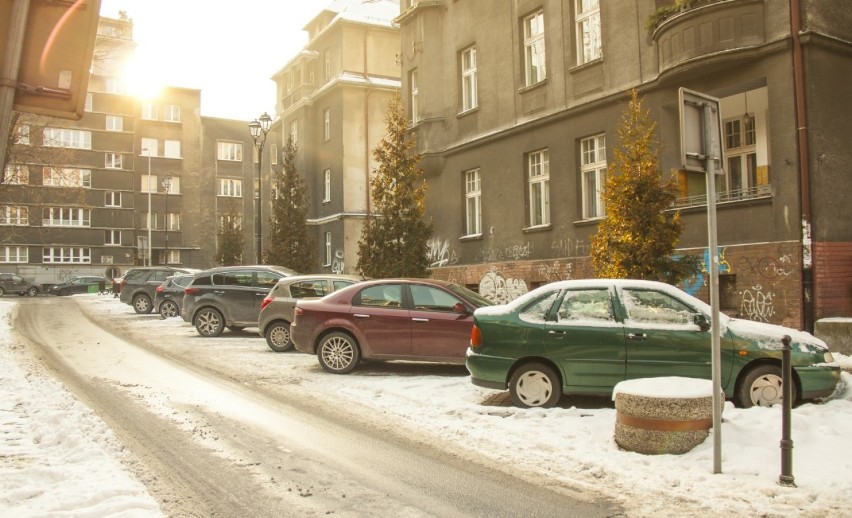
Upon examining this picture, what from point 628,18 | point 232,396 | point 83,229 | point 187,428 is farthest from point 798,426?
point 83,229

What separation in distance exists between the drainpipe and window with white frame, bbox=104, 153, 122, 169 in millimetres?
63563

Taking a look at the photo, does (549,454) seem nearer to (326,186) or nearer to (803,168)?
(803,168)

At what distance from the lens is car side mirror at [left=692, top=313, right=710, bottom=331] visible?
8.25 meters

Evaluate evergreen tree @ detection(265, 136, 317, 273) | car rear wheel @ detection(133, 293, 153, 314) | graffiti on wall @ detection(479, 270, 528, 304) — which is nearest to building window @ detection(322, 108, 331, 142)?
evergreen tree @ detection(265, 136, 317, 273)

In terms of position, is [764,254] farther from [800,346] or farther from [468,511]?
[468,511]

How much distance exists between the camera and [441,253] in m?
23.7

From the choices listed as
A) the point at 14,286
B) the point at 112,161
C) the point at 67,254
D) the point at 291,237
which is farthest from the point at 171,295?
the point at 112,161

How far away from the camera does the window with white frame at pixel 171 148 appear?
68.0m

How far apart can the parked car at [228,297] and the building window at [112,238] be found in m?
51.0

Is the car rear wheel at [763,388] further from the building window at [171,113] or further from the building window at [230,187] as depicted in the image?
the building window at [171,113]

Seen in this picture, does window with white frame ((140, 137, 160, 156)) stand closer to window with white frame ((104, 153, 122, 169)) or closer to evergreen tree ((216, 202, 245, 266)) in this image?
window with white frame ((104, 153, 122, 169))

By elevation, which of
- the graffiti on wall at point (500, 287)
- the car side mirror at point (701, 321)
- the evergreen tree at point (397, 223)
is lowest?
the car side mirror at point (701, 321)

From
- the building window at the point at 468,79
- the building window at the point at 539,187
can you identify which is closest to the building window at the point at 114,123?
the building window at the point at 468,79

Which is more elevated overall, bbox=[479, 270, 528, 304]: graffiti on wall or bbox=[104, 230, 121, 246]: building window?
bbox=[104, 230, 121, 246]: building window
